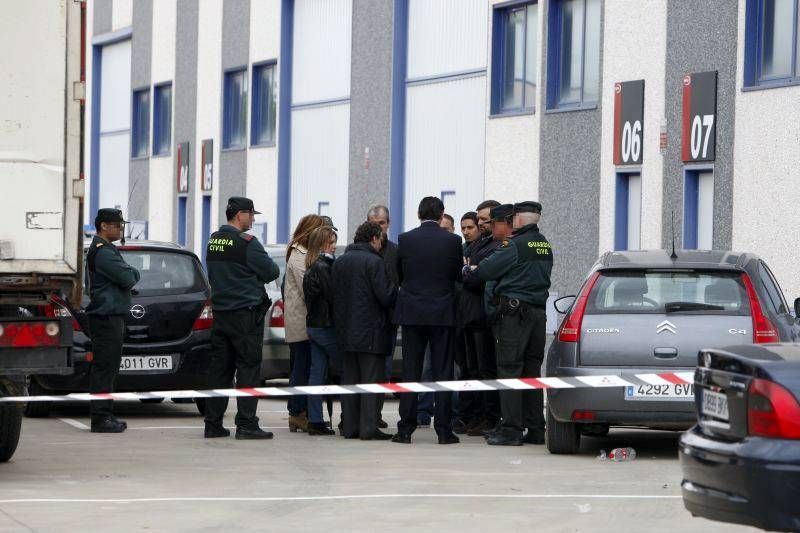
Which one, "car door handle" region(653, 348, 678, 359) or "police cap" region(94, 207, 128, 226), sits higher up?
"police cap" region(94, 207, 128, 226)

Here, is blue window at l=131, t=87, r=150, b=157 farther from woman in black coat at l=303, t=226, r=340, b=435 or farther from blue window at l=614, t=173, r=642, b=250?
woman in black coat at l=303, t=226, r=340, b=435

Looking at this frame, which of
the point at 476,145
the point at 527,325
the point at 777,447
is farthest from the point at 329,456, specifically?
the point at 476,145

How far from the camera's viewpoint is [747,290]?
11797 millimetres

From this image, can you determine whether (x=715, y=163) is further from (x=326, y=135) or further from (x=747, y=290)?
(x=326, y=135)

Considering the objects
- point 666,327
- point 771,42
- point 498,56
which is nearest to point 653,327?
point 666,327

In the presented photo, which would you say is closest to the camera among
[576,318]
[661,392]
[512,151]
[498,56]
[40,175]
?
[40,175]

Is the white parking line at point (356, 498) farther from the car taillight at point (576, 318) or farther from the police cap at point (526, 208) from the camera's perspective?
the police cap at point (526, 208)

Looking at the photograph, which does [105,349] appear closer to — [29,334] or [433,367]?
Answer: [433,367]

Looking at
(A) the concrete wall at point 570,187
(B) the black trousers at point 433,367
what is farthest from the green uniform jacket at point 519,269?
(A) the concrete wall at point 570,187

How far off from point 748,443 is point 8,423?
6103 millimetres

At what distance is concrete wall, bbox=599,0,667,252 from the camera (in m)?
20.6

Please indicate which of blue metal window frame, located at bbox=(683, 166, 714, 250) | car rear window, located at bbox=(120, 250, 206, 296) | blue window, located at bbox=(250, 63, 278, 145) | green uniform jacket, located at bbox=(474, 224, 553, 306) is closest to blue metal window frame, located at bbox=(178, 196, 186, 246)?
blue window, located at bbox=(250, 63, 278, 145)

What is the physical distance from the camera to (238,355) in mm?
13484

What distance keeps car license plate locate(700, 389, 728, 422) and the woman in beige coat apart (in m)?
6.95
